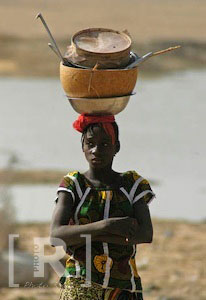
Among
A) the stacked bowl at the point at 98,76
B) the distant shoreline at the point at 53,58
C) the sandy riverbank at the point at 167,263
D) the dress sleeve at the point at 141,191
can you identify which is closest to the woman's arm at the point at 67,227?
the dress sleeve at the point at 141,191

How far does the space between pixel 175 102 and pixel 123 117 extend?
1319 millimetres

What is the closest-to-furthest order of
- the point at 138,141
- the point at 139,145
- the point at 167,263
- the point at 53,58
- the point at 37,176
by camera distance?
the point at 167,263 → the point at 37,176 → the point at 139,145 → the point at 138,141 → the point at 53,58

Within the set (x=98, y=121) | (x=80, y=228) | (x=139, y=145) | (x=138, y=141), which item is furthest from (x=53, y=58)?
(x=80, y=228)

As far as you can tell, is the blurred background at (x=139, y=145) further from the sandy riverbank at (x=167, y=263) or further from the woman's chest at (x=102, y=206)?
the woman's chest at (x=102, y=206)

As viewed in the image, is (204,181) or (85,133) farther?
(204,181)

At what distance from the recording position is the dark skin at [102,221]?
429 cm

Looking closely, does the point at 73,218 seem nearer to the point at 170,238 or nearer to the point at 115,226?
the point at 115,226

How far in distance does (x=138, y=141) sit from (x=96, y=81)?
9107mm

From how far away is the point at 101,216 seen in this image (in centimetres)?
443

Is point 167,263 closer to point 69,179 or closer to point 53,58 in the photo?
point 69,179

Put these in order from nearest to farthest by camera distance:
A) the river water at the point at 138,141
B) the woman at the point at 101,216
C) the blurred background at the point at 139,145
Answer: the woman at the point at 101,216 < the blurred background at the point at 139,145 < the river water at the point at 138,141

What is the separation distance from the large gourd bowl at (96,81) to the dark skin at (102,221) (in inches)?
5.9

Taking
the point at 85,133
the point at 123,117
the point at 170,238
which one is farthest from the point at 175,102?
the point at 85,133

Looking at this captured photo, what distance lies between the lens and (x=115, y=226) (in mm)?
4270
